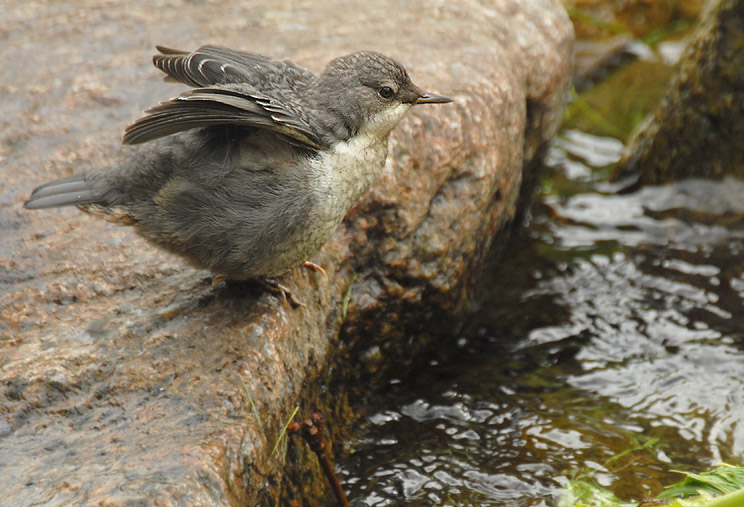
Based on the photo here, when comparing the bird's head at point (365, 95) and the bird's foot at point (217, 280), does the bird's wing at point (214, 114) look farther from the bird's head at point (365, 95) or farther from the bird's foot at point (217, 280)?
the bird's foot at point (217, 280)

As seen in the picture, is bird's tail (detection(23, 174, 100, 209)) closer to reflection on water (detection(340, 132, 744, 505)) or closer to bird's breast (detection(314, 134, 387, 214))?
bird's breast (detection(314, 134, 387, 214))

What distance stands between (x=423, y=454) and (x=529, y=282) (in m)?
1.74

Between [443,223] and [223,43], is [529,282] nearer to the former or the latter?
[443,223]

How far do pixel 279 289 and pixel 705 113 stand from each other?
12.2 ft

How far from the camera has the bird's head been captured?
3.36 meters

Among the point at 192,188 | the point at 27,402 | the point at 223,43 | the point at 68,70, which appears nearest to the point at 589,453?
the point at 192,188

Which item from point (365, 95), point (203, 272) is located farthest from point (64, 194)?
point (365, 95)

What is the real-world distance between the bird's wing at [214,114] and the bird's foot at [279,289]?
670 millimetres

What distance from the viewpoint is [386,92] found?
350cm

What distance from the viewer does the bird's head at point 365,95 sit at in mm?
3359

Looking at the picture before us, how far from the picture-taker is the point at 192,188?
3.21 m

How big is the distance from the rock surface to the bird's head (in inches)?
115

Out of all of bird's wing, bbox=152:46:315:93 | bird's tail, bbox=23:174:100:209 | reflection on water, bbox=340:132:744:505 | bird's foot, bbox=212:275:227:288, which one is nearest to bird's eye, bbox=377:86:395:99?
bird's wing, bbox=152:46:315:93

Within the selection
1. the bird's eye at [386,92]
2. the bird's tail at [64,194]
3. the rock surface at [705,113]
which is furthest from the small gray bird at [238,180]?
the rock surface at [705,113]
